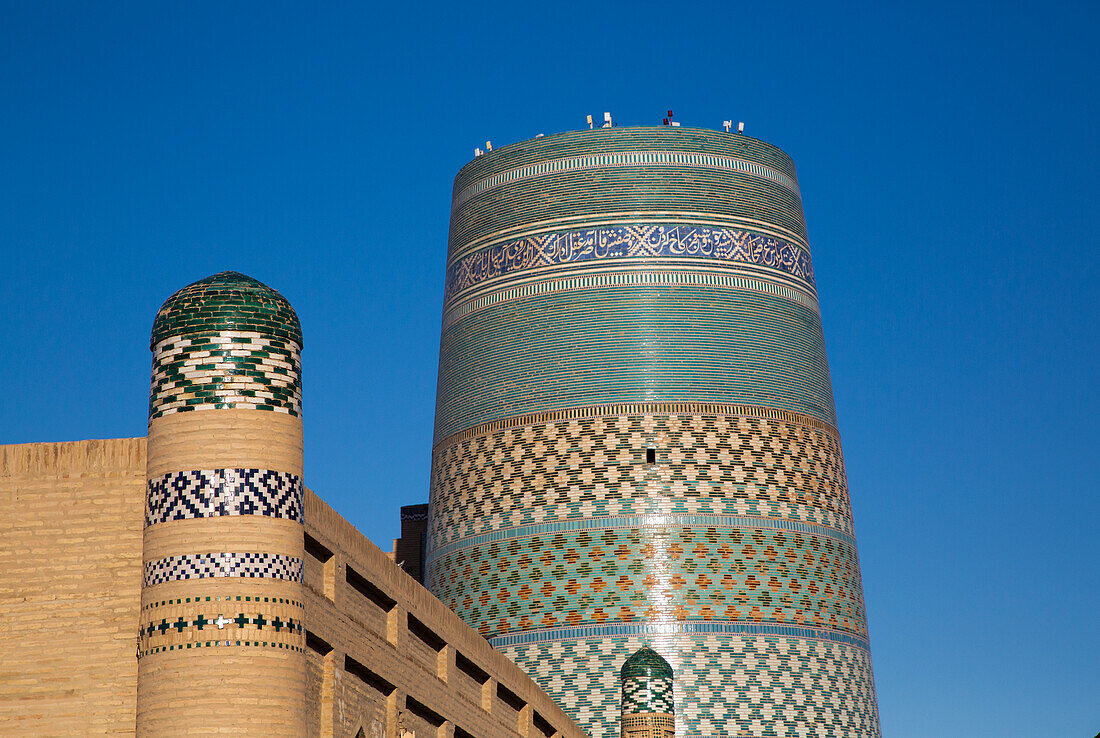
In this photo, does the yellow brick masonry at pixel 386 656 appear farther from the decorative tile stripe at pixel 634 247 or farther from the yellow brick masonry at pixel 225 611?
the decorative tile stripe at pixel 634 247

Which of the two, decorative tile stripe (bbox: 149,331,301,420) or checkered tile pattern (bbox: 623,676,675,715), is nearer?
decorative tile stripe (bbox: 149,331,301,420)

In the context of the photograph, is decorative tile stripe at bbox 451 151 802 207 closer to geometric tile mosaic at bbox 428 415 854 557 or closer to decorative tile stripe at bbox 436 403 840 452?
decorative tile stripe at bbox 436 403 840 452

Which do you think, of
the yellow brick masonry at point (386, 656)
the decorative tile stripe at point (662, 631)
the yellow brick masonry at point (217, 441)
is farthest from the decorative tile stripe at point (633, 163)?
the yellow brick masonry at point (217, 441)

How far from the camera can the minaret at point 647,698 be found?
1300cm

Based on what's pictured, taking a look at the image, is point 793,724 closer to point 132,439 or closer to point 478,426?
point 478,426

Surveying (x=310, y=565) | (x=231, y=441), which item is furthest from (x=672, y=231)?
(x=231, y=441)

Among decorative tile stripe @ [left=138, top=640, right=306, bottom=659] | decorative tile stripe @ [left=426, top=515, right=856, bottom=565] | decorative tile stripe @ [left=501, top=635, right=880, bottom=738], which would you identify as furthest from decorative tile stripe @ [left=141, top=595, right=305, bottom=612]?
decorative tile stripe @ [left=426, top=515, right=856, bottom=565]

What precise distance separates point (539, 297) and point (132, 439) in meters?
8.34

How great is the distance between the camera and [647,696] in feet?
42.7

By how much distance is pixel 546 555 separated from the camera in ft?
47.5

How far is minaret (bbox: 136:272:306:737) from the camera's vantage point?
6.64 meters

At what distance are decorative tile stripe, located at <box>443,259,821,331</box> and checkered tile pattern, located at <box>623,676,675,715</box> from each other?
12.3 ft

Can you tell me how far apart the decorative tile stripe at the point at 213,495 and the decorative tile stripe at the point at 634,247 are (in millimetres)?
8569

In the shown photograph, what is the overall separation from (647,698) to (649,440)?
2.47m
